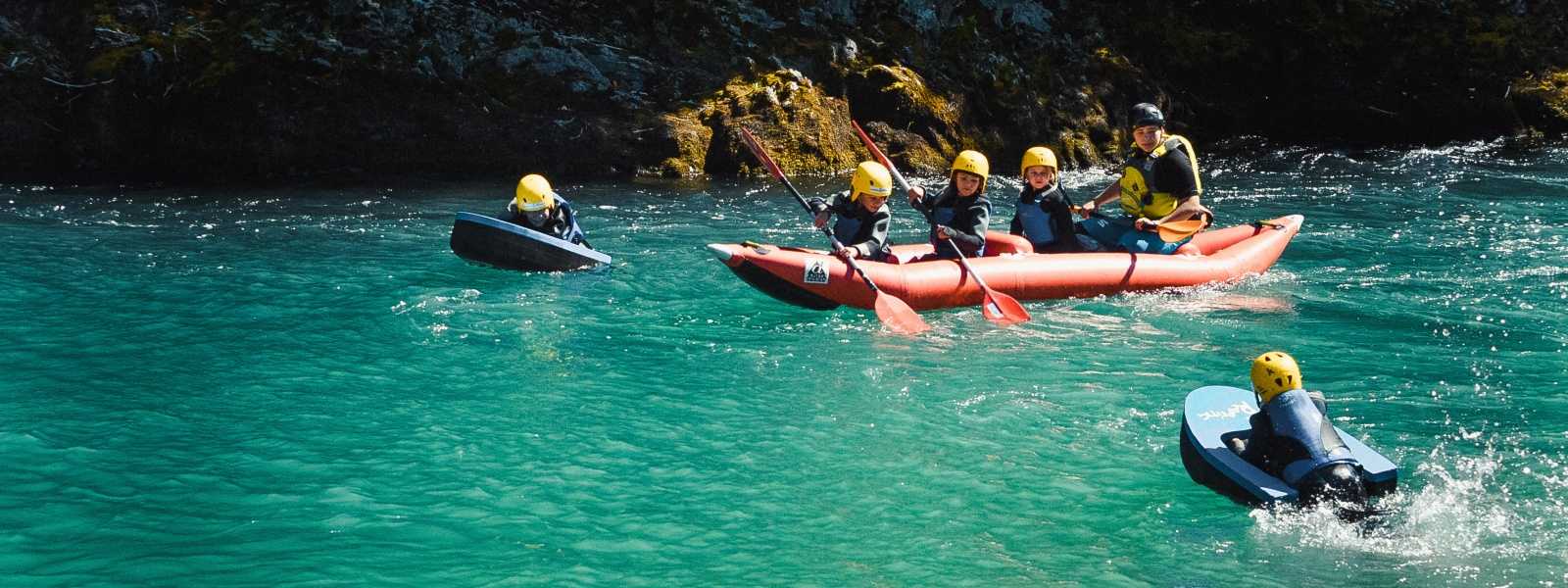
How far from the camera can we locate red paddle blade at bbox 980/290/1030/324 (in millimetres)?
8273

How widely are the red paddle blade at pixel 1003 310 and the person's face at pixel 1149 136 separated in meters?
1.85

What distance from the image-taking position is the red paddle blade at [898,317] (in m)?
8.06

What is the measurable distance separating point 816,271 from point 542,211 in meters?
2.58

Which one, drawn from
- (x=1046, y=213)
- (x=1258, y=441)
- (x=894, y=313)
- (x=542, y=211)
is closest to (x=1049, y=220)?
(x=1046, y=213)

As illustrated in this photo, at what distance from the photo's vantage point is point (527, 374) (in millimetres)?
7062

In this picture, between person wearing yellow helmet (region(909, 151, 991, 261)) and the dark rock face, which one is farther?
the dark rock face

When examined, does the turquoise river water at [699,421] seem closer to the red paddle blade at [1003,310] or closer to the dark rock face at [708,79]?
the red paddle blade at [1003,310]

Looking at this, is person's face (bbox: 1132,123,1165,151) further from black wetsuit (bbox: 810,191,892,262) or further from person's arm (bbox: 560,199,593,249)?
person's arm (bbox: 560,199,593,249)

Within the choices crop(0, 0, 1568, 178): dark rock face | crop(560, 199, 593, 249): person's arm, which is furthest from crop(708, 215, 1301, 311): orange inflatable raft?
crop(0, 0, 1568, 178): dark rock face

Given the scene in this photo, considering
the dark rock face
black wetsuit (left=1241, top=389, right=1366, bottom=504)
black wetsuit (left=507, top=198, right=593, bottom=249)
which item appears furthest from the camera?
the dark rock face

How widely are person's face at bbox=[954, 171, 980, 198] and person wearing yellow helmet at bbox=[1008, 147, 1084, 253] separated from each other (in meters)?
0.57

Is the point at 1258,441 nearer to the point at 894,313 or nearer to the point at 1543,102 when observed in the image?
the point at 894,313

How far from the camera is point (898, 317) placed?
8.13 m

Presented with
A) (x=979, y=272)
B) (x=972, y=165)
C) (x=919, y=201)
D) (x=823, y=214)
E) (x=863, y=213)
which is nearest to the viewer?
(x=979, y=272)
